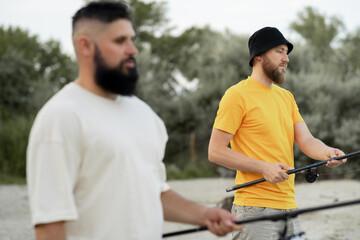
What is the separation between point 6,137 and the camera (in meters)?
16.0

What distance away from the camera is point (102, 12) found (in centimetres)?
206

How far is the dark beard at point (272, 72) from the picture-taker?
3.72 meters

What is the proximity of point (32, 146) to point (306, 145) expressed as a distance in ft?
7.99

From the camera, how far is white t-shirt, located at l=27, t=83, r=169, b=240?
5.90 ft

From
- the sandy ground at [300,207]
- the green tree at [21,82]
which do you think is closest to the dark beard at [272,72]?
the sandy ground at [300,207]

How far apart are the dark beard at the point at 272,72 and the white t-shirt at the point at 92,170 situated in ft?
6.06

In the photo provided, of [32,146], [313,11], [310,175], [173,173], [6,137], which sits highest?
[313,11]

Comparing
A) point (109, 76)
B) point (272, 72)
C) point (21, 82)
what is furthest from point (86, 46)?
point (21, 82)

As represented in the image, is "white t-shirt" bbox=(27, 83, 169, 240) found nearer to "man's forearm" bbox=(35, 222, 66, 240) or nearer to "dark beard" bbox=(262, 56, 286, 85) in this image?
"man's forearm" bbox=(35, 222, 66, 240)

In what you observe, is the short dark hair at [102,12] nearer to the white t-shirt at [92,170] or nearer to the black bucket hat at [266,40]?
the white t-shirt at [92,170]

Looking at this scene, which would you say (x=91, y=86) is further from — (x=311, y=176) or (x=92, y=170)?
(x=311, y=176)

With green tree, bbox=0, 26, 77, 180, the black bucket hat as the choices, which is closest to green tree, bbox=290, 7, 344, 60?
green tree, bbox=0, 26, 77, 180

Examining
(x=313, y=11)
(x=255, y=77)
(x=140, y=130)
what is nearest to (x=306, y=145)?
(x=255, y=77)

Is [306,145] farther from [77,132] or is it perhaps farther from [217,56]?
[217,56]
